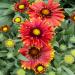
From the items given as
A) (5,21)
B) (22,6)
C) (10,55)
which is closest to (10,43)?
(10,55)

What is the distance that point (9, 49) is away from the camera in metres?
2.32

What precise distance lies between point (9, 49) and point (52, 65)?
350 mm

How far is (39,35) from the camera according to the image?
7.47 feet

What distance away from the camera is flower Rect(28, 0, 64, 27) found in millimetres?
2445

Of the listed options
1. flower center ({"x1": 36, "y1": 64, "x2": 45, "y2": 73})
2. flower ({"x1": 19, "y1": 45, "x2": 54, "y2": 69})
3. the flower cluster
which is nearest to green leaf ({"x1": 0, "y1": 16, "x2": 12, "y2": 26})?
the flower cluster

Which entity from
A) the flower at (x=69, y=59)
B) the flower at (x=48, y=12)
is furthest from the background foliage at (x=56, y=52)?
the flower at (x=48, y=12)

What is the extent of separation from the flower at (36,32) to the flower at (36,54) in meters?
0.08

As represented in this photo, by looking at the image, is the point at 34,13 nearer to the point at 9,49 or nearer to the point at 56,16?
the point at 56,16

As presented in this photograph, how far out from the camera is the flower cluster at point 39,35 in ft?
7.39

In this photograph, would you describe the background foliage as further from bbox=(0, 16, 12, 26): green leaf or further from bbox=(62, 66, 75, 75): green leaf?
bbox=(0, 16, 12, 26): green leaf

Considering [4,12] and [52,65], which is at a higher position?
[4,12]

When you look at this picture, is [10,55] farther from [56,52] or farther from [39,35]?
[56,52]

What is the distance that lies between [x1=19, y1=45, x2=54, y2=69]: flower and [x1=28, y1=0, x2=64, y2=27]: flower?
0.67ft

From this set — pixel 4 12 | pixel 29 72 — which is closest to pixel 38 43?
pixel 29 72
